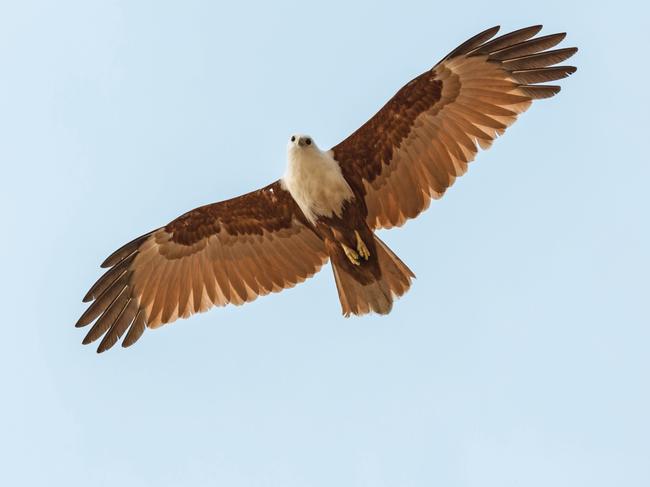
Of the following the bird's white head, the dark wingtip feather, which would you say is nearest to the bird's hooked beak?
the bird's white head

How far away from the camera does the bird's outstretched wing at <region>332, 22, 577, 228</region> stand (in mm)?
14195

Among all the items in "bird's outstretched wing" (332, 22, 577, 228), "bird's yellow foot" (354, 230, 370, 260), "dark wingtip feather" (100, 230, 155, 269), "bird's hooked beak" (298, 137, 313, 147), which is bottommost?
"bird's yellow foot" (354, 230, 370, 260)

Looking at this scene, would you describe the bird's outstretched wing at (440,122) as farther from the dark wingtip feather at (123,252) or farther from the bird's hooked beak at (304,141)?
the dark wingtip feather at (123,252)

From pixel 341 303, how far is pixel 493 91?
3.18 m

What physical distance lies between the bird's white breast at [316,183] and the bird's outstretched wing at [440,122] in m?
0.27

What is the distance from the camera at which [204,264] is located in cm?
1557

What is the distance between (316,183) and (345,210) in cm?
52

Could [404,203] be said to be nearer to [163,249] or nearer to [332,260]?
[332,260]

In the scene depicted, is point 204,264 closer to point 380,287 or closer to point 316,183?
point 316,183

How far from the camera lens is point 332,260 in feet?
49.0

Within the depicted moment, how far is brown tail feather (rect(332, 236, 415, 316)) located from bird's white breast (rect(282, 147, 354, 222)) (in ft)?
2.31

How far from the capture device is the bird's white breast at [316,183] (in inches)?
562

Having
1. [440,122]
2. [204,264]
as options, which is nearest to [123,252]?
[204,264]

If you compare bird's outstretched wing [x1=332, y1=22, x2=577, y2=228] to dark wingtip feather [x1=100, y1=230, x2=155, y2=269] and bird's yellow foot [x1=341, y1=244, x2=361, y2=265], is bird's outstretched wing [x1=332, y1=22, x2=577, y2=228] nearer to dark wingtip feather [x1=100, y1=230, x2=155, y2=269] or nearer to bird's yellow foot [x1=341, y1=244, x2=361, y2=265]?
bird's yellow foot [x1=341, y1=244, x2=361, y2=265]
